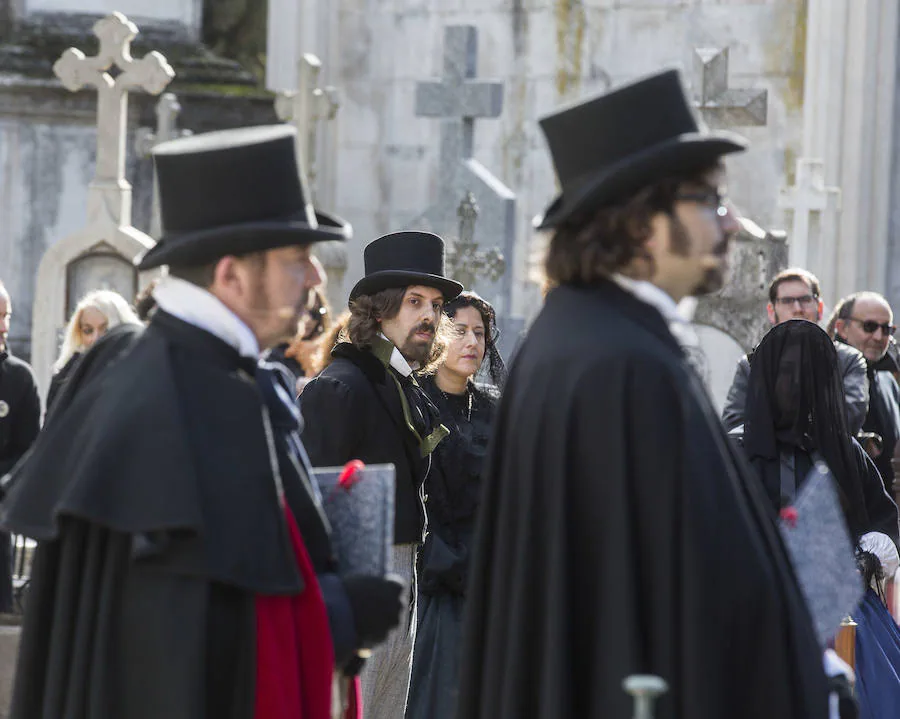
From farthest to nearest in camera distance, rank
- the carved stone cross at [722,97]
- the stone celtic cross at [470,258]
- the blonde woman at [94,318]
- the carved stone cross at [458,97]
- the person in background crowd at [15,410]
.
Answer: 1. the carved stone cross at [722,97]
2. the carved stone cross at [458,97]
3. the stone celtic cross at [470,258]
4. the person in background crowd at [15,410]
5. the blonde woman at [94,318]

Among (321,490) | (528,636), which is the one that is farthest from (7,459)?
(528,636)

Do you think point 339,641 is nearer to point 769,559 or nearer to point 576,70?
point 769,559

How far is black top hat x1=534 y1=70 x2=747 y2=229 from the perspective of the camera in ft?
12.0

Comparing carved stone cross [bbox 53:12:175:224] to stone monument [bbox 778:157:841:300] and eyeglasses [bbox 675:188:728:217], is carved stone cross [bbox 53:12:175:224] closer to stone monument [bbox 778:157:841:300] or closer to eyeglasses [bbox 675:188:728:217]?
stone monument [bbox 778:157:841:300]

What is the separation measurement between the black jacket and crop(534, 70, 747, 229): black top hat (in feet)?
17.0

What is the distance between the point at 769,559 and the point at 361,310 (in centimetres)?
280

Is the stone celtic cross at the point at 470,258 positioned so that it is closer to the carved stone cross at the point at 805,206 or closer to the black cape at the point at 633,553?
the carved stone cross at the point at 805,206

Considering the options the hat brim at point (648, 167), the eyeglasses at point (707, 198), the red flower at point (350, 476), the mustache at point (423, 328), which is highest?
the hat brim at point (648, 167)

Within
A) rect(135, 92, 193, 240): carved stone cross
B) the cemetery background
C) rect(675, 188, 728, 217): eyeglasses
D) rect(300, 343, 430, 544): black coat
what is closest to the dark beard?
rect(300, 343, 430, 544): black coat

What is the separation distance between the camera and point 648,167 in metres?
3.63

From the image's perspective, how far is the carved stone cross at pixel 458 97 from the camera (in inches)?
452

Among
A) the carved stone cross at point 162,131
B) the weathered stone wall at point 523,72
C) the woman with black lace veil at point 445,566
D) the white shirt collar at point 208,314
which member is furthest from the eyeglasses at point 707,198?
the carved stone cross at point 162,131

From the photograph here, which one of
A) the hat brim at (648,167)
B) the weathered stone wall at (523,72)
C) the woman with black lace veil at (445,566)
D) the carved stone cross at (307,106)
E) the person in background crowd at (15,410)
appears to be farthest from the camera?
the weathered stone wall at (523,72)

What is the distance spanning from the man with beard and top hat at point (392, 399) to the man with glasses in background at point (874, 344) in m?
2.92
